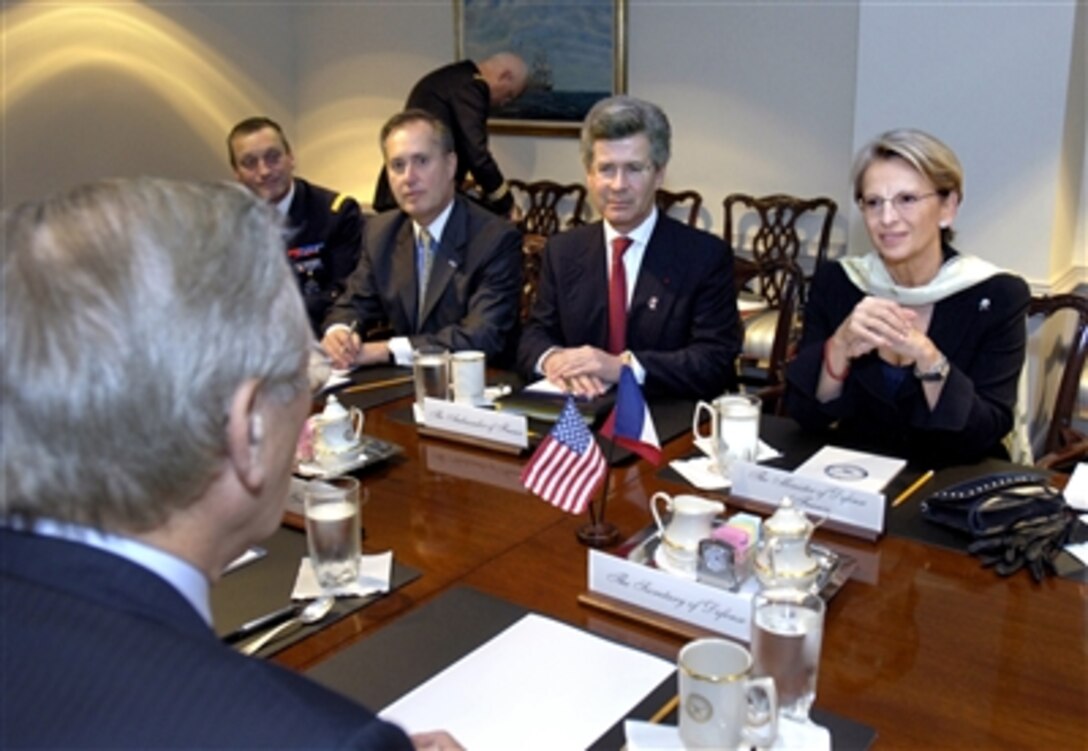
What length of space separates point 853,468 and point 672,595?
62cm

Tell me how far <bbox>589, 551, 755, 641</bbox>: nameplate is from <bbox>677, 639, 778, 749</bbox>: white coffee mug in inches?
8.9

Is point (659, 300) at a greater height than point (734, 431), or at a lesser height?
greater

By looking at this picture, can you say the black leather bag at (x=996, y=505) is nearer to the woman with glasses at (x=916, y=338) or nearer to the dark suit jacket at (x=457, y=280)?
the woman with glasses at (x=916, y=338)

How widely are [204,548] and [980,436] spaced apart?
1.59 metres

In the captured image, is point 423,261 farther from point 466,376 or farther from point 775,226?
point 775,226

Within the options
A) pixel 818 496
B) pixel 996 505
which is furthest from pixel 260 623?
pixel 996 505

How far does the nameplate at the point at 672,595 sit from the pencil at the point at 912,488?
450 mm

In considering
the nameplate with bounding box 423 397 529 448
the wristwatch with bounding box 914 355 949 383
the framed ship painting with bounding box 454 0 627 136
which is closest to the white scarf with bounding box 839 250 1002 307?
the wristwatch with bounding box 914 355 949 383

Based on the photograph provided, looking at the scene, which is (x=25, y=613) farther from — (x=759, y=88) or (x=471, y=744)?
(x=759, y=88)

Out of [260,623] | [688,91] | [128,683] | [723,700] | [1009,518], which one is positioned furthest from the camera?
[688,91]

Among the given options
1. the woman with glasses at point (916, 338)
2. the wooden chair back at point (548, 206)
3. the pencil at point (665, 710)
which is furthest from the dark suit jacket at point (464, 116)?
the pencil at point (665, 710)

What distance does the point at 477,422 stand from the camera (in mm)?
2012

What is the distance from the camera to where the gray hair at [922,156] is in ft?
6.84

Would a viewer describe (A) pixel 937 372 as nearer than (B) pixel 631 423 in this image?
No
